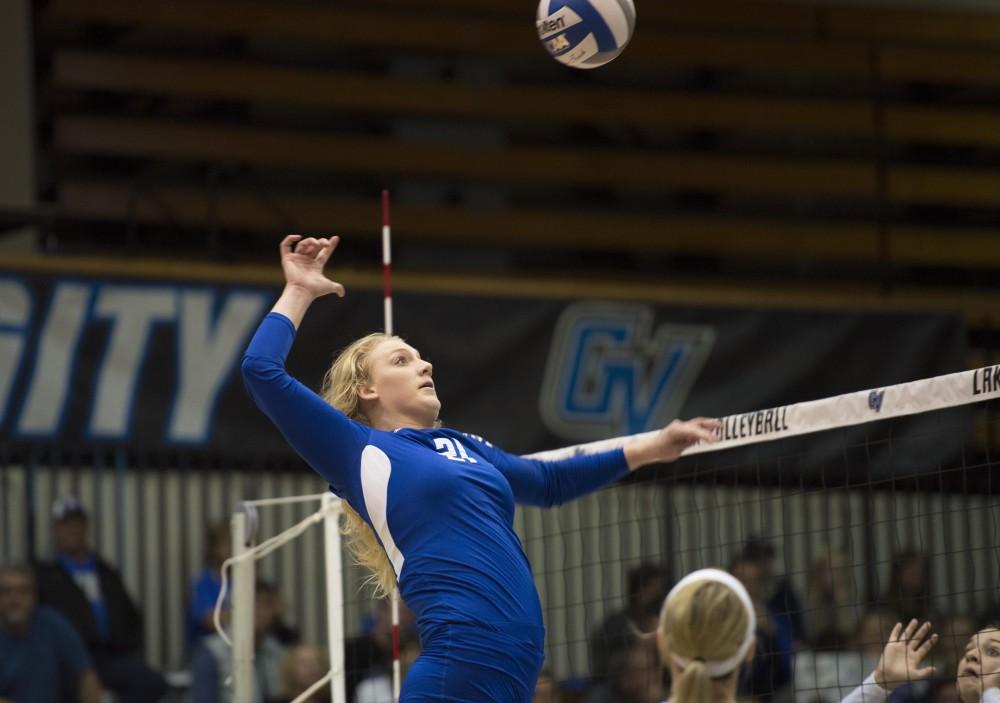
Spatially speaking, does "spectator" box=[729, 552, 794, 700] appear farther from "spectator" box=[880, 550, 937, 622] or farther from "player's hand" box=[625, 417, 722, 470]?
"player's hand" box=[625, 417, 722, 470]

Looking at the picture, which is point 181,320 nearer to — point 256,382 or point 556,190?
point 556,190

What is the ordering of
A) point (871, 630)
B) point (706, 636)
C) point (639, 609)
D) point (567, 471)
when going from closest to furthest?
1. point (706, 636)
2. point (567, 471)
3. point (871, 630)
4. point (639, 609)

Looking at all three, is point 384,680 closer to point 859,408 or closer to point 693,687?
point 859,408

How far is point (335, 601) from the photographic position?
7.27 metres

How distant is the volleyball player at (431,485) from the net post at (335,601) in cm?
178

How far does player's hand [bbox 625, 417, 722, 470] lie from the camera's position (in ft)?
16.8

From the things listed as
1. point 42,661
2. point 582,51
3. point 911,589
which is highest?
point 582,51

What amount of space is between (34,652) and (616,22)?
499 cm

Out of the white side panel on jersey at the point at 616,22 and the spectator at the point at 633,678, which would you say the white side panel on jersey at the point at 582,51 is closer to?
the white side panel on jersey at the point at 616,22

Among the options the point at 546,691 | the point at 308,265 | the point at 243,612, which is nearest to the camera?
the point at 308,265

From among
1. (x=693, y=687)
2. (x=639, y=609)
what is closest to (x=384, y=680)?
(x=639, y=609)

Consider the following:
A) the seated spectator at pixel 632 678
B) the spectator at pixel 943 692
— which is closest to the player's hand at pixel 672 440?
the seated spectator at pixel 632 678

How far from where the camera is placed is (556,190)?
1381cm

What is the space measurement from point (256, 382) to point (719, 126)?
9.47 meters
